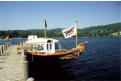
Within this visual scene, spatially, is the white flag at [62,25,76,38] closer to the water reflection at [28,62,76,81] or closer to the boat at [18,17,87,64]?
the boat at [18,17,87,64]

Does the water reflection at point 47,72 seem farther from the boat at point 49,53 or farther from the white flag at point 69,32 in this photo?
the white flag at point 69,32

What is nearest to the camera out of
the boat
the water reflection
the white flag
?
the water reflection

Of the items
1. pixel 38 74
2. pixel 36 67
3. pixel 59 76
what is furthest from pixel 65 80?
pixel 36 67

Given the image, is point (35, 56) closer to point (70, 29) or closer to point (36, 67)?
point (36, 67)

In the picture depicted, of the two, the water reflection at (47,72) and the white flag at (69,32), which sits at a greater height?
the white flag at (69,32)

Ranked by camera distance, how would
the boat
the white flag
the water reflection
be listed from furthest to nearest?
the white flag
the boat
the water reflection

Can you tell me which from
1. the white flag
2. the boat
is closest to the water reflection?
the boat

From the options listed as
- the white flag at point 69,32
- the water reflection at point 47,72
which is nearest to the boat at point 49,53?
the water reflection at point 47,72

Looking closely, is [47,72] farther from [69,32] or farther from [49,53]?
[69,32]

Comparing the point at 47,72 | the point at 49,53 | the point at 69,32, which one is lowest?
the point at 47,72

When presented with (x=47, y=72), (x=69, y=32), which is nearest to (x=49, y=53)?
(x=47, y=72)

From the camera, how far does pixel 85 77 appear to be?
18.8 m

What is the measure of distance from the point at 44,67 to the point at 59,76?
9.39 ft

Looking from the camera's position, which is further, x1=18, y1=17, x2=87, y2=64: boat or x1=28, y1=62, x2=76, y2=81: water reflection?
x1=18, y1=17, x2=87, y2=64: boat
